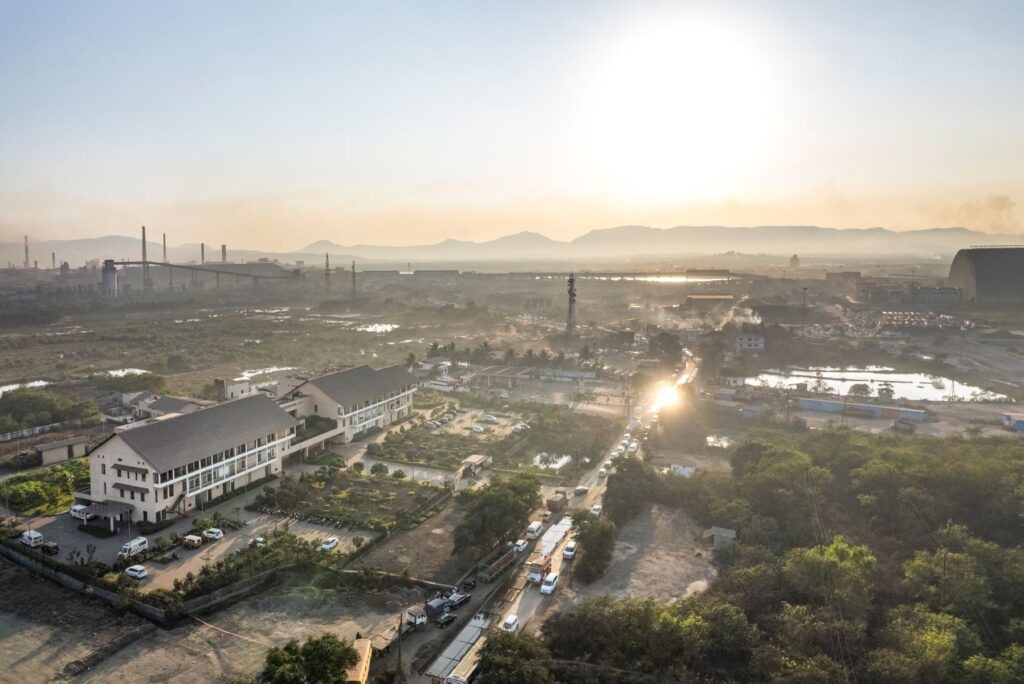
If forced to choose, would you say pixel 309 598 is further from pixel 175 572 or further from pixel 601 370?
pixel 601 370

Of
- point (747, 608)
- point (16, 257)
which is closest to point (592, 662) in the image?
point (747, 608)

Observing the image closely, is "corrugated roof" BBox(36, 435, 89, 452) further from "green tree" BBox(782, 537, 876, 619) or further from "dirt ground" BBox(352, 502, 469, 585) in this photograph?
"green tree" BBox(782, 537, 876, 619)

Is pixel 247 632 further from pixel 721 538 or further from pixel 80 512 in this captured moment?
pixel 721 538

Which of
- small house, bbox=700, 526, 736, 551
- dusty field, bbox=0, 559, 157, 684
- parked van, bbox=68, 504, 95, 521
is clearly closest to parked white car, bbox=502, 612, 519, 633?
small house, bbox=700, 526, 736, 551

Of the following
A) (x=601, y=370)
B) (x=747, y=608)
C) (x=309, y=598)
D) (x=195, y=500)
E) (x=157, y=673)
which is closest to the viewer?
(x=157, y=673)

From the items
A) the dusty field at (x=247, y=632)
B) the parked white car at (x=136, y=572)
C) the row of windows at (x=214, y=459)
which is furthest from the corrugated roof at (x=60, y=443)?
the dusty field at (x=247, y=632)

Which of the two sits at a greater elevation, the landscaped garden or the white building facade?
the white building facade

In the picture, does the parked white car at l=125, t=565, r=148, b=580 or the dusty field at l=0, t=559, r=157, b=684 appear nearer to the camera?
the dusty field at l=0, t=559, r=157, b=684

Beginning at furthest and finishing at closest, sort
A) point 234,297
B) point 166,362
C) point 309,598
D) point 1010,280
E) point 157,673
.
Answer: point 234,297, point 1010,280, point 166,362, point 309,598, point 157,673
